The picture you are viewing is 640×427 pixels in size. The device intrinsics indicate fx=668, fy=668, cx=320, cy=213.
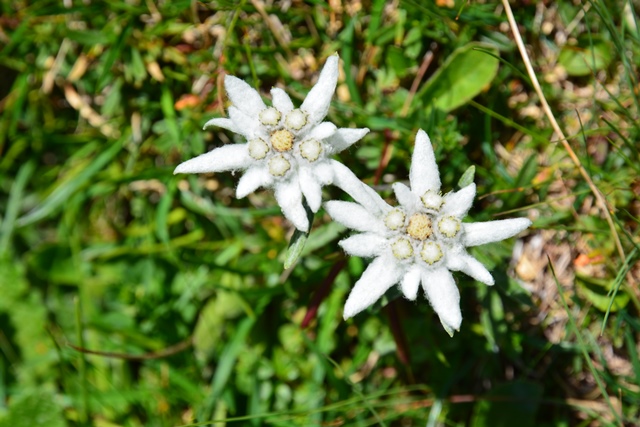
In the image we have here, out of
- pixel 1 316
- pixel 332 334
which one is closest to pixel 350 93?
pixel 332 334

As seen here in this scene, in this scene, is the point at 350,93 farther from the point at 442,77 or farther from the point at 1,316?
the point at 1,316

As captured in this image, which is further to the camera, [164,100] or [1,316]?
[1,316]

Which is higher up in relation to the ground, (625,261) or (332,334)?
(625,261)

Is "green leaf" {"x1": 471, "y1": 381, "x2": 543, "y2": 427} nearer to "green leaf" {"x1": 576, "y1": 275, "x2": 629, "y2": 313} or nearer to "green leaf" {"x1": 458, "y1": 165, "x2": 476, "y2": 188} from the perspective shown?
"green leaf" {"x1": 576, "y1": 275, "x2": 629, "y2": 313}

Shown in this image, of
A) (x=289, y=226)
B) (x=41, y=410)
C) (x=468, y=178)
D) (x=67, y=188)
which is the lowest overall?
(x=41, y=410)

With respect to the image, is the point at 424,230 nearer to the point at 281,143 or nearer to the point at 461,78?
the point at 281,143

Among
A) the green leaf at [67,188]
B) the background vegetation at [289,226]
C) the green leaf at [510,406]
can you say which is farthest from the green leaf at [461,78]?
the green leaf at [67,188]

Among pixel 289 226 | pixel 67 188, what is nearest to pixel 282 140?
pixel 289 226
